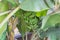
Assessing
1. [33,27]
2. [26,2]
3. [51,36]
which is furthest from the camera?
[33,27]

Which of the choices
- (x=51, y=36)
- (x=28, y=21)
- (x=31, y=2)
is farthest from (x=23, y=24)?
(x=31, y=2)

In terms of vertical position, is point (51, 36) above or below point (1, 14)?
below

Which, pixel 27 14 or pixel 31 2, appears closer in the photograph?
pixel 31 2

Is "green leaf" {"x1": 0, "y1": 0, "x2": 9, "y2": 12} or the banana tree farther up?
"green leaf" {"x1": 0, "y1": 0, "x2": 9, "y2": 12}

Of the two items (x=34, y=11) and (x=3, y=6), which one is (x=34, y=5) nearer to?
(x=34, y=11)

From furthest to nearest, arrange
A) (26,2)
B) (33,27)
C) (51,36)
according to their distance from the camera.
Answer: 1. (33,27)
2. (51,36)
3. (26,2)

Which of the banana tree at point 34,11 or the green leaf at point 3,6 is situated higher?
the green leaf at point 3,6

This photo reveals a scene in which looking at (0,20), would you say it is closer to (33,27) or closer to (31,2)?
(31,2)

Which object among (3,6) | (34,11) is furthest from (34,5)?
(3,6)
